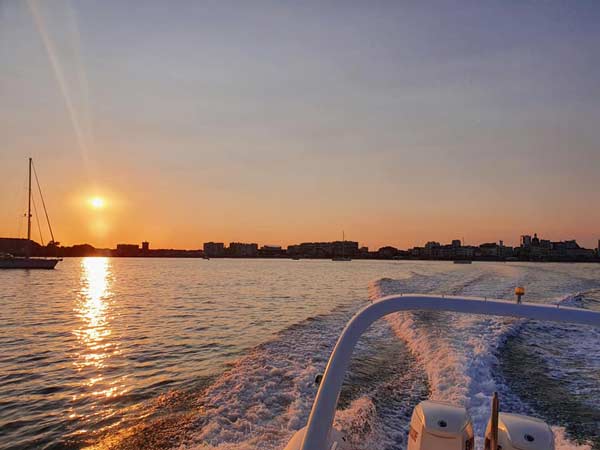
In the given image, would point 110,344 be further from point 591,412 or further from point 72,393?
point 591,412

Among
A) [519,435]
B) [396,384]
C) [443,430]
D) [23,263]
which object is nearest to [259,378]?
[396,384]

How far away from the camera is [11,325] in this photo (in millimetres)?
14047

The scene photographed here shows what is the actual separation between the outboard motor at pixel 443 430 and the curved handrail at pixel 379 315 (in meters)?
0.88

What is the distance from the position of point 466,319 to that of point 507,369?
14.9ft

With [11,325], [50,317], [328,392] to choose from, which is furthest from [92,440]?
[50,317]

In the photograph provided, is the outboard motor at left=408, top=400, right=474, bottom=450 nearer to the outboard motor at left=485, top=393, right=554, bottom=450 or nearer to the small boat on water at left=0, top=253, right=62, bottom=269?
the outboard motor at left=485, top=393, right=554, bottom=450

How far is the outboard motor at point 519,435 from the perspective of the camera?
275cm

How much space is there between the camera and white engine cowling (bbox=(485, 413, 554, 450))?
276cm

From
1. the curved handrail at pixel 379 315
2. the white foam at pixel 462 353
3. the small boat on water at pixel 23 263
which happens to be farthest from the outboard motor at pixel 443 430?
the small boat on water at pixel 23 263

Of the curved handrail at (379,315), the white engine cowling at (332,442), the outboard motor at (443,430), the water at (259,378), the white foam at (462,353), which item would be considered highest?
the curved handrail at (379,315)

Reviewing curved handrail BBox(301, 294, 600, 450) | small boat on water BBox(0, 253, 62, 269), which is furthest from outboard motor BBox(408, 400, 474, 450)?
small boat on water BBox(0, 253, 62, 269)

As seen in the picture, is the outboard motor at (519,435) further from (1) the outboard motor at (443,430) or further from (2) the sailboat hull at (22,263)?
(2) the sailboat hull at (22,263)

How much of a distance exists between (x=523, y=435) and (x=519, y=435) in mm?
27

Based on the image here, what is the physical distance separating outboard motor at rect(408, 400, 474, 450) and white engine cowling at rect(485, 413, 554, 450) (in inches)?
6.8
